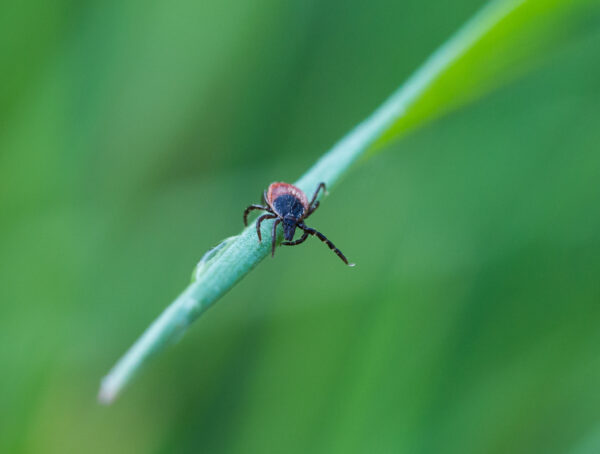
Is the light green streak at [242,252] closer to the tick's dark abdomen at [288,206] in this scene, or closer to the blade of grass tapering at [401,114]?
the blade of grass tapering at [401,114]

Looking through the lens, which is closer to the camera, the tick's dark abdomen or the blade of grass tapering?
the blade of grass tapering

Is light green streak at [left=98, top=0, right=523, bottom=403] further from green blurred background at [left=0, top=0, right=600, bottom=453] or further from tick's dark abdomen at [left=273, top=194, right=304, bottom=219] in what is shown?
green blurred background at [left=0, top=0, right=600, bottom=453]

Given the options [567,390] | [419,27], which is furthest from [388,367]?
[419,27]

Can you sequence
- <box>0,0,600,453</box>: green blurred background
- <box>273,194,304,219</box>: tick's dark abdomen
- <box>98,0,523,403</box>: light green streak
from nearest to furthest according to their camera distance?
1. <box>98,0,523,403</box>: light green streak
2. <box>273,194,304,219</box>: tick's dark abdomen
3. <box>0,0,600,453</box>: green blurred background

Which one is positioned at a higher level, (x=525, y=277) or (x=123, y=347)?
(x=123, y=347)

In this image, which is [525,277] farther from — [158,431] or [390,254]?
[158,431]

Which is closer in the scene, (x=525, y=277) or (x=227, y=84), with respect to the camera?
(x=525, y=277)

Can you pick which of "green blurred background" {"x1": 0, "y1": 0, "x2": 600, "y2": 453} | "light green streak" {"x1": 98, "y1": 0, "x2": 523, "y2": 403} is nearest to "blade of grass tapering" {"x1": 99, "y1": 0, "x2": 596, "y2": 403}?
"light green streak" {"x1": 98, "y1": 0, "x2": 523, "y2": 403}
